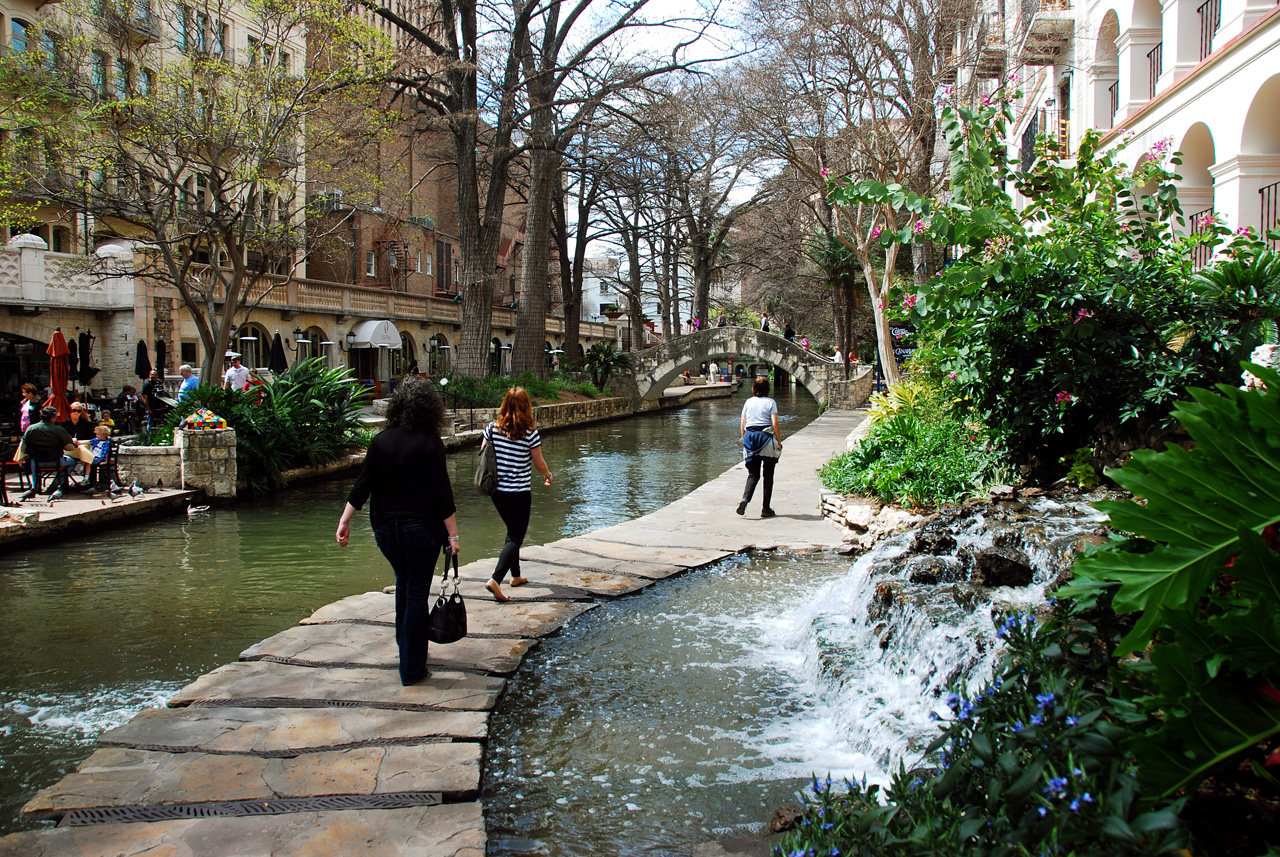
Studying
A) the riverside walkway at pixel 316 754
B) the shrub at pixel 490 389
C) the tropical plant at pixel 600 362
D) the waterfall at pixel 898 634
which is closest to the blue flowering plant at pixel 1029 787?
the waterfall at pixel 898 634

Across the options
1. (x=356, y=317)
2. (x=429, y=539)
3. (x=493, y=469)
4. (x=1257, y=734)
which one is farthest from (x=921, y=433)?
(x=356, y=317)

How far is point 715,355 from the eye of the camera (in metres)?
35.5

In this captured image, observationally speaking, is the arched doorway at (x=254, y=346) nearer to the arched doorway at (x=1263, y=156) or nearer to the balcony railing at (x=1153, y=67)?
the balcony railing at (x=1153, y=67)

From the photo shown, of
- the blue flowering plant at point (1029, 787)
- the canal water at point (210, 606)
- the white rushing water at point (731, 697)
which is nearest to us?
the blue flowering plant at point (1029, 787)

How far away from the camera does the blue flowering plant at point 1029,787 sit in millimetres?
2094

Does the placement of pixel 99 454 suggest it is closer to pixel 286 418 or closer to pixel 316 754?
pixel 286 418

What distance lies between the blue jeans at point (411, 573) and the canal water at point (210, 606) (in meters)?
0.64

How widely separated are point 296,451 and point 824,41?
13311 millimetres

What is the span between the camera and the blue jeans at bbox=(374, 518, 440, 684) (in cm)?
491

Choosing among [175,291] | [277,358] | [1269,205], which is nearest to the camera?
[1269,205]

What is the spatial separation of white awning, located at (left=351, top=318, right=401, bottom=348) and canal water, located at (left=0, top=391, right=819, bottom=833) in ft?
68.3

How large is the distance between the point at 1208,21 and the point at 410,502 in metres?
15.4

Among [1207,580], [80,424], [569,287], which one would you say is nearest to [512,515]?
[1207,580]

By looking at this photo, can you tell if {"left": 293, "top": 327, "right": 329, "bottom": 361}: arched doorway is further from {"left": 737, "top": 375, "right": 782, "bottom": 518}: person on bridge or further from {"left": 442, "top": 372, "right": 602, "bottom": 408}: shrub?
{"left": 737, "top": 375, "right": 782, "bottom": 518}: person on bridge
